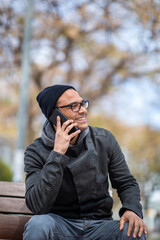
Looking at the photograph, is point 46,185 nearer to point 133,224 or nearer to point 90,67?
point 133,224

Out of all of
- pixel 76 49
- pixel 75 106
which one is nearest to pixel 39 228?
pixel 75 106

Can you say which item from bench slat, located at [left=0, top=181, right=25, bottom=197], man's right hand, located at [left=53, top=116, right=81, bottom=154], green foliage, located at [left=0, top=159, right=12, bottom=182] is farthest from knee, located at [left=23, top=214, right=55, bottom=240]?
green foliage, located at [left=0, top=159, right=12, bottom=182]

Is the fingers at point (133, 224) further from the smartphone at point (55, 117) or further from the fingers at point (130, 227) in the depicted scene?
the smartphone at point (55, 117)

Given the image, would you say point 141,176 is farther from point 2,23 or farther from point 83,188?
point 83,188

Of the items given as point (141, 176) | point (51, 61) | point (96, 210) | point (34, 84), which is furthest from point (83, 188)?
point (34, 84)

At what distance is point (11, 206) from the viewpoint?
3.47 metres

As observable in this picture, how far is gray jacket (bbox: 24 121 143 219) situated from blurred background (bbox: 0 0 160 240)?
441 cm

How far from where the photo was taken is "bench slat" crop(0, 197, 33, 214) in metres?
3.46

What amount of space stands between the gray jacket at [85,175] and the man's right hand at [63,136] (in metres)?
0.06

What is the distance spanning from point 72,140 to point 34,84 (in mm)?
15626

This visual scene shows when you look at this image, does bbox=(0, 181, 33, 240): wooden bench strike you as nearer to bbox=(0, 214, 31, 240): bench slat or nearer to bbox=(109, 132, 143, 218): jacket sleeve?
bbox=(0, 214, 31, 240): bench slat

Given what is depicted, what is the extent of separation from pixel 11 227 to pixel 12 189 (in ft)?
1.13

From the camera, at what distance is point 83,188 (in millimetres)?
3008

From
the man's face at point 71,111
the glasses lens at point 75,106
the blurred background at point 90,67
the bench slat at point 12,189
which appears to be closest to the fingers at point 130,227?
the man's face at point 71,111
